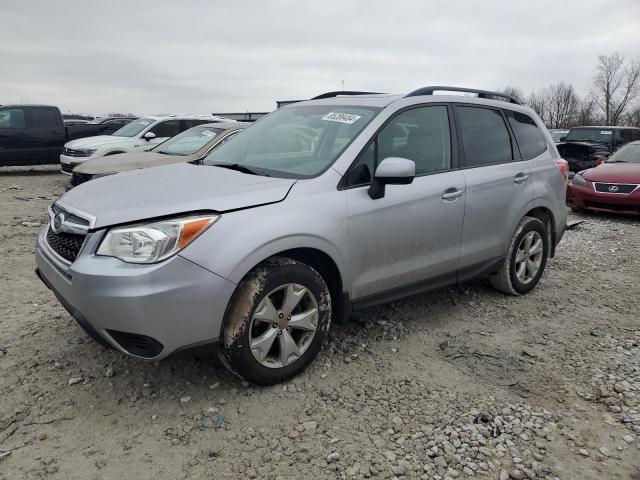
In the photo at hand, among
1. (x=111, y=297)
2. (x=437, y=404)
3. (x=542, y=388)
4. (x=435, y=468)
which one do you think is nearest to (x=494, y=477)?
(x=435, y=468)

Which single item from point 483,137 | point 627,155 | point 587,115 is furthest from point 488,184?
point 587,115

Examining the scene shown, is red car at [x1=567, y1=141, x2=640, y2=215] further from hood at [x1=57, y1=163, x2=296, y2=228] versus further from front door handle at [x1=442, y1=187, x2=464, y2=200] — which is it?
hood at [x1=57, y1=163, x2=296, y2=228]

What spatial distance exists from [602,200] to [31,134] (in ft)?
43.4

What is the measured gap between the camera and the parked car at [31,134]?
12555mm

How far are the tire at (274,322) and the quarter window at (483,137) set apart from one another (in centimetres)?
182

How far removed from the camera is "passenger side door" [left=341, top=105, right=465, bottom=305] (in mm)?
3229

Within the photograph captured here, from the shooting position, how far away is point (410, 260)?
139 inches

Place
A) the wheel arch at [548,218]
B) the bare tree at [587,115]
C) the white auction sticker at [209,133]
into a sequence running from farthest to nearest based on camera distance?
the bare tree at [587,115]
the white auction sticker at [209,133]
the wheel arch at [548,218]

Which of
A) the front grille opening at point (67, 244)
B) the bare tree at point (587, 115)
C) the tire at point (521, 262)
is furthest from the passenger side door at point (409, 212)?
the bare tree at point (587, 115)

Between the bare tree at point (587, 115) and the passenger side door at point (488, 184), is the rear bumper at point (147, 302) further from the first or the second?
the bare tree at point (587, 115)

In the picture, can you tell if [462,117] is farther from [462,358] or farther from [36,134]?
[36,134]

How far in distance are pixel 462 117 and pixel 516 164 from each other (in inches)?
28.9

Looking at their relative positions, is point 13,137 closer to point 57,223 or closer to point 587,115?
point 57,223

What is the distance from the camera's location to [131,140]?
10.7m
